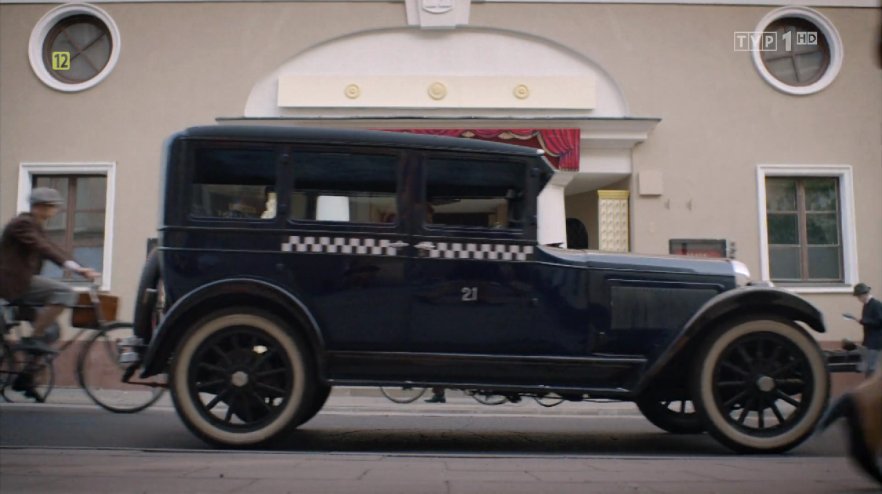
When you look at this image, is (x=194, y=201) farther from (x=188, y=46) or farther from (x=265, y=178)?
(x=188, y=46)

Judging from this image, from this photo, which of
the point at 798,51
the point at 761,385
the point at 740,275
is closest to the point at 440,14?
the point at 798,51

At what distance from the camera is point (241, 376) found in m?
5.34

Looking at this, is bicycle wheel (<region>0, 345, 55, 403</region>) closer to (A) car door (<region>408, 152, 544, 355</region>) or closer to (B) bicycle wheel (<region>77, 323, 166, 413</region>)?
(B) bicycle wheel (<region>77, 323, 166, 413</region>)

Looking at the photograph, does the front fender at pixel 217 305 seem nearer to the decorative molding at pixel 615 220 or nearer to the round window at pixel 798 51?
the decorative molding at pixel 615 220

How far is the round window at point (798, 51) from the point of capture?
541 inches

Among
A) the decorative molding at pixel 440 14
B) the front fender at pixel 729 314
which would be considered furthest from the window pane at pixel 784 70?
the front fender at pixel 729 314

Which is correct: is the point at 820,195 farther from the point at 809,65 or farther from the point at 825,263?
the point at 809,65

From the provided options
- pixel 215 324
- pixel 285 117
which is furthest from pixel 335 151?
pixel 285 117

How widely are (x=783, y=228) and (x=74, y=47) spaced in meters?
12.6

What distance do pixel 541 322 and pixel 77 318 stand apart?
423cm

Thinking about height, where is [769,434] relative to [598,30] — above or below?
below

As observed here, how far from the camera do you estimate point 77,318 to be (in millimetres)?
7098

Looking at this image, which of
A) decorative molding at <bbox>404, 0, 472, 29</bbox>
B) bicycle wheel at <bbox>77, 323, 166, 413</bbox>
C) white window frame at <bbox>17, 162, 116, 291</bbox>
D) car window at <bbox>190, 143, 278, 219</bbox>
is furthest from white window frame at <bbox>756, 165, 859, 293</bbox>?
white window frame at <bbox>17, 162, 116, 291</bbox>

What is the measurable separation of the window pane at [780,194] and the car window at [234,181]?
10682 millimetres
